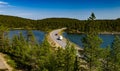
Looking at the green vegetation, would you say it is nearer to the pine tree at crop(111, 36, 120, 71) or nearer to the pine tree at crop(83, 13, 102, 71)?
the pine tree at crop(83, 13, 102, 71)

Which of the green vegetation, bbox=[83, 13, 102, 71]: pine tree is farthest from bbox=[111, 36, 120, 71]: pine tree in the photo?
the green vegetation

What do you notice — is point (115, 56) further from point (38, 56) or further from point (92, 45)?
point (38, 56)

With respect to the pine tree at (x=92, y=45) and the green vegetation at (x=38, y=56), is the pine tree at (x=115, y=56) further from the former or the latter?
the green vegetation at (x=38, y=56)

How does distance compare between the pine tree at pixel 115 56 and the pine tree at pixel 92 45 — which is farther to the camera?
the pine tree at pixel 115 56

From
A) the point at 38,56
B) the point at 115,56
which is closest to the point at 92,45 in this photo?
the point at 115,56

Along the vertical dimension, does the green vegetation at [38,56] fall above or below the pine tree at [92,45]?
below

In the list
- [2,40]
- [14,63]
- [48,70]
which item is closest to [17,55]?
[14,63]

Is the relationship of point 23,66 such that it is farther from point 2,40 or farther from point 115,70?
point 115,70

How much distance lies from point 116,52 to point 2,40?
168 feet

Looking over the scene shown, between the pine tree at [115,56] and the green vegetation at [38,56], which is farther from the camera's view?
the pine tree at [115,56]

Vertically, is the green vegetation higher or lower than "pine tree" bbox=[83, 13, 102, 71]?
lower

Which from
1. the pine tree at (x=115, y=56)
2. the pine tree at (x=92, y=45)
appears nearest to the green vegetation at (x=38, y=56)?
the pine tree at (x=92, y=45)

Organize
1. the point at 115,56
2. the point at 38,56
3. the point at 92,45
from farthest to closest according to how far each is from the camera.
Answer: the point at 38,56, the point at 115,56, the point at 92,45

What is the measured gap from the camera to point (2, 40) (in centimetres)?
9081
